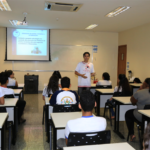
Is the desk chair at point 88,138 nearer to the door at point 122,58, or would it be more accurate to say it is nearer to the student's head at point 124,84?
the student's head at point 124,84

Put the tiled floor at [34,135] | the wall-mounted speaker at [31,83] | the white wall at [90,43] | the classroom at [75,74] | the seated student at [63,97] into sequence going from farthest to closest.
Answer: the white wall at [90,43] < the wall-mounted speaker at [31,83] < the tiled floor at [34,135] < the seated student at [63,97] < the classroom at [75,74]

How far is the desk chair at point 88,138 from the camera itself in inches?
63.7

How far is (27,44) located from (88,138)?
23.4 ft

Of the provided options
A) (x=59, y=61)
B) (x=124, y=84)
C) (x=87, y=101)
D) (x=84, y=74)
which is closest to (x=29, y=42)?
(x=59, y=61)

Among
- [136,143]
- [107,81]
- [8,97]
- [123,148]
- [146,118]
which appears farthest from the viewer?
[107,81]

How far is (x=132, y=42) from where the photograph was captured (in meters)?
7.73

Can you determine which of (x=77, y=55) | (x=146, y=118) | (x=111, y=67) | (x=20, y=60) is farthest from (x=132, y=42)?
(x=146, y=118)

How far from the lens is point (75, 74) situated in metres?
6.93

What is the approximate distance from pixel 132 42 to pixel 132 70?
1.16m

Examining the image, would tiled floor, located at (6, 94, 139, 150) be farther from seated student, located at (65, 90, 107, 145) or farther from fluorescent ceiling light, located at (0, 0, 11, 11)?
fluorescent ceiling light, located at (0, 0, 11, 11)

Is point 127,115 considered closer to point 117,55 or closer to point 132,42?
point 132,42

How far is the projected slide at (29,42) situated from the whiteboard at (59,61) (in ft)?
1.46

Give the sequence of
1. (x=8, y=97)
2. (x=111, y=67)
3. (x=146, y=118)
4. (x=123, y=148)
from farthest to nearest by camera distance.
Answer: (x=111, y=67), (x=8, y=97), (x=146, y=118), (x=123, y=148)

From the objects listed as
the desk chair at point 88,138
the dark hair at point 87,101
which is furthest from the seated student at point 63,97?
the desk chair at point 88,138
